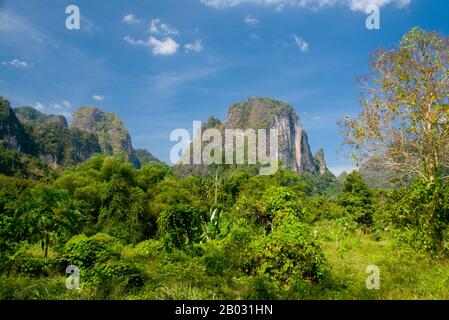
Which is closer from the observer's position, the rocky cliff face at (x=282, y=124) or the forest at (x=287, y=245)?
the forest at (x=287, y=245)

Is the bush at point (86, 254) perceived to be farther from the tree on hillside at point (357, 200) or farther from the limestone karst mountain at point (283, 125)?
the limestone karst mountain at point (283, 125)

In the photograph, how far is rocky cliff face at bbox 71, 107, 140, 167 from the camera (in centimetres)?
15488

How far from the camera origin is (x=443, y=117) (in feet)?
29.2

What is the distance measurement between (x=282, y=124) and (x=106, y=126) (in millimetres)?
86276

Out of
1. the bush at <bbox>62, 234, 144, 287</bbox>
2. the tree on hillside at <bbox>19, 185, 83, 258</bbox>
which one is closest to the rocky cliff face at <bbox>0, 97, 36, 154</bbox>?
the tree on hillside at <bbox>19, 185, 83, 258</bbox>

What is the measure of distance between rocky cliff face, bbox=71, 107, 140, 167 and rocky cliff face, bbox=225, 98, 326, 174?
5080 cm

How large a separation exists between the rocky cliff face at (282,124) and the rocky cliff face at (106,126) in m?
50.8

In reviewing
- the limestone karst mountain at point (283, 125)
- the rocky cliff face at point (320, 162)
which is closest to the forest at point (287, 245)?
the limestone karst mountain at point (283, 125)

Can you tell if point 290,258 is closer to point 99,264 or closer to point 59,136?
point 99,264

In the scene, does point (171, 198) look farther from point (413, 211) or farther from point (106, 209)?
point (413, 211)

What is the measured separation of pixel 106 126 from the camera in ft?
554

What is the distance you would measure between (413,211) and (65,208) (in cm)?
844

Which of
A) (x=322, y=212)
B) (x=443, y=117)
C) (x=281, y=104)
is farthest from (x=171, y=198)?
(x=281, y=104)

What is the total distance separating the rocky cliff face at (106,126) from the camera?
15488 cm
